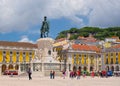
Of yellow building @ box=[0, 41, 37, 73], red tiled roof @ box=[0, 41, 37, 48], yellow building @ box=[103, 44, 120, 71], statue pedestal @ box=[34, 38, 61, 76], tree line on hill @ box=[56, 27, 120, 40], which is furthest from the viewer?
tree line on hill @ box=[56, 27, 120, 40]

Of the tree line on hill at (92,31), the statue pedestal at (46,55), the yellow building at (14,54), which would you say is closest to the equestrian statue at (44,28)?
the statue pedestal at (46,55)

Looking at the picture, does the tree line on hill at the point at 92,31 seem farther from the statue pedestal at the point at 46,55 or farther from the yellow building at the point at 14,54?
the statue pedestal at the point at 46,55

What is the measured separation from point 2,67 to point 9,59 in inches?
107

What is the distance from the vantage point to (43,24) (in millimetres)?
53531

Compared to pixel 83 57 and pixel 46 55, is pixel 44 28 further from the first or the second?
pixel 83 57

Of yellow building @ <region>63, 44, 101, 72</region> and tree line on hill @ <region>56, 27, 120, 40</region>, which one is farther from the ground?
tree line on hill @ <region>56, 27, 120, 40</region>

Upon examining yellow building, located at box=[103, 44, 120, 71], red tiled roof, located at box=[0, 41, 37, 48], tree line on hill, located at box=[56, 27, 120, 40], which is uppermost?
tree line on hill, located at box=[56, 27, 120, 40]

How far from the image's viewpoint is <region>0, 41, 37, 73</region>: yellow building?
269ft

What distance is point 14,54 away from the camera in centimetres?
8419

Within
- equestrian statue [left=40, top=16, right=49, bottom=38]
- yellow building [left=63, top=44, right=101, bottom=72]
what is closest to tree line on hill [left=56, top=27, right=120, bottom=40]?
yellow building [left=63, top=44, right=101, bottom=72]

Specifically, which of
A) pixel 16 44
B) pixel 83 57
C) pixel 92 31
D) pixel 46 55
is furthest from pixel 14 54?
pixel 92 31

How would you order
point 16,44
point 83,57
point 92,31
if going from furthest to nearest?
point 92,31 → point 83,57 → point 16,44

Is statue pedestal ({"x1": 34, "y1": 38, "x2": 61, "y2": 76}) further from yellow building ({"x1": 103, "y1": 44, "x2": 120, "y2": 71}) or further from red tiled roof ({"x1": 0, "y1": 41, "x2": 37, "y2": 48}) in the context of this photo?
yellow building ({"x1": 103, "y1": 44, "x2": 120, "y2": 71})

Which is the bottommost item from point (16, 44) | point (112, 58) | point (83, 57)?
point (112, 58)
